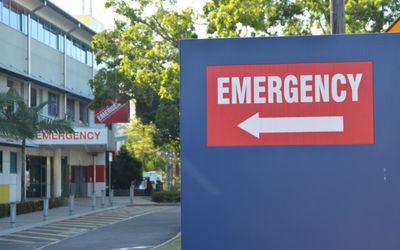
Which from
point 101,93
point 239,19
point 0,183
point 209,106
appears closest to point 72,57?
point 101,93

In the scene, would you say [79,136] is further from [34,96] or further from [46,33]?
[46,33]

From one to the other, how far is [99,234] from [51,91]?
2234 cm

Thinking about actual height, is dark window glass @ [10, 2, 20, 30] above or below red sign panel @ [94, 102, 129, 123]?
above

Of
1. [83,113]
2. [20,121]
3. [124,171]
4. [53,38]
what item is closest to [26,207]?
[20,121]

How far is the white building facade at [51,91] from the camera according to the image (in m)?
33.6

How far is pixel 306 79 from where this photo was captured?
498 centimetres

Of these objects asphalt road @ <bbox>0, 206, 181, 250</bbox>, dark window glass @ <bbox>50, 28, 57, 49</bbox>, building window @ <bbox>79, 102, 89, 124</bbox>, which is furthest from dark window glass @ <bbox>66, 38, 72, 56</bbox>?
asphalt road @ <bbox>0, 206, 181, 250</bbox>

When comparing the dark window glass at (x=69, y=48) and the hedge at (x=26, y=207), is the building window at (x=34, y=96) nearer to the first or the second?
the dark window glass at (x=69, y=48)

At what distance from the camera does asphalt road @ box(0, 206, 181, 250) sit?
16.5m

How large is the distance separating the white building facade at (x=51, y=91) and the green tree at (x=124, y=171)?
12.3 feet

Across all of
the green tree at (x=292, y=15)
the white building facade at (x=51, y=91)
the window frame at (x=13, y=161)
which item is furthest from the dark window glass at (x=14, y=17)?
the green tree at (x=292, y=15)

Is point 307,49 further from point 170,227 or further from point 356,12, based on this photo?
point 170,227

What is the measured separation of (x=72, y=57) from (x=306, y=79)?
40195 millimetres

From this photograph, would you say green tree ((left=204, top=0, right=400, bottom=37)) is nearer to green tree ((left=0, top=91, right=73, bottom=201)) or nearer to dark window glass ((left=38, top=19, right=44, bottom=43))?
green tree ((left=0, top=91, right=73, bottom=201))
